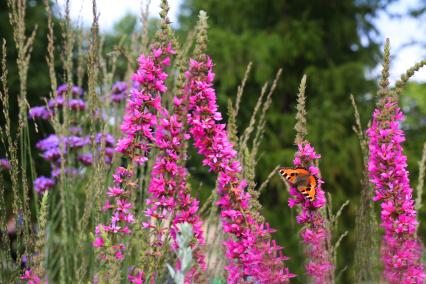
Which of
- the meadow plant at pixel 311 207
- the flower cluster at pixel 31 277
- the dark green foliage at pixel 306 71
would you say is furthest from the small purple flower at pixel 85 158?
the dark green foliage at pixel 306 71

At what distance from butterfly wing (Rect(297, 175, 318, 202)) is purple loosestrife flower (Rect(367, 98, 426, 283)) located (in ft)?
0.70

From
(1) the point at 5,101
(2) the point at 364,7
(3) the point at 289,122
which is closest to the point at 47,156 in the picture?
(1) the point at 5,101

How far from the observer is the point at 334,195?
852 centimetres

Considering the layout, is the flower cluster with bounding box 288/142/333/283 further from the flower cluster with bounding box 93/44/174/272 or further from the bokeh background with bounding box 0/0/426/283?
the bokeh background with bounding box 0/0/426/283

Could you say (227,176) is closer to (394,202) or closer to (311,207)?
(311,207)

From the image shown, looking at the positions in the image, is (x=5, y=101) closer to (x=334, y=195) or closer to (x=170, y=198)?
(x=170, y=198)

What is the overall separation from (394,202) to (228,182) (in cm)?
49

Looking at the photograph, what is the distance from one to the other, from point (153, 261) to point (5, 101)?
2.87ft

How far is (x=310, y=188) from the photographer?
154 centimetres

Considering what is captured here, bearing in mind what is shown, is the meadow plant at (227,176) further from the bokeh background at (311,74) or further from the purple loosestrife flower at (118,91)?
the bokeh background at (311,74)

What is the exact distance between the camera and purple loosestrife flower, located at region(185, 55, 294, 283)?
61.7 inches

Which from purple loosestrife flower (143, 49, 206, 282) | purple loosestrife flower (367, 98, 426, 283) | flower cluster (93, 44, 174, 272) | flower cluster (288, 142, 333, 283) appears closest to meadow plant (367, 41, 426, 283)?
purple loosestrife flower (367, 98, 426, 283)

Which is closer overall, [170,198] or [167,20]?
[170,198]

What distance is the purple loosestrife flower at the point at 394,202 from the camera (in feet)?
5.34
